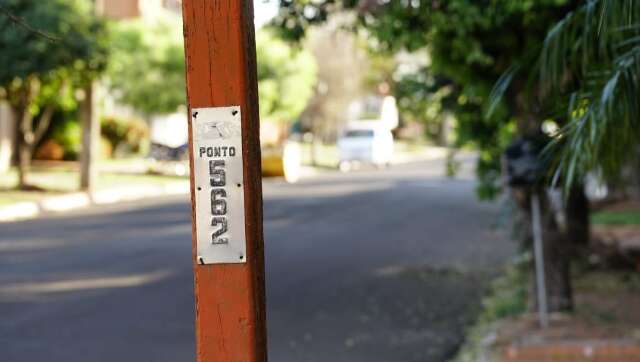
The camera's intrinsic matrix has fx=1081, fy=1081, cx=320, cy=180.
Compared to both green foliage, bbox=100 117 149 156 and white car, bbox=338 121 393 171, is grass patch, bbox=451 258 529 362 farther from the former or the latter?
white car, bbox=338 121 393 171

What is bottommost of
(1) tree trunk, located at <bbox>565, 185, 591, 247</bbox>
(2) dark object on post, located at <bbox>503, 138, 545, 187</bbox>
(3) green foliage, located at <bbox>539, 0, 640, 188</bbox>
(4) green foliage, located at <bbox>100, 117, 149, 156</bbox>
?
(1) tree trunk, located at <bbox>565, 185, 591, 247</bbox>

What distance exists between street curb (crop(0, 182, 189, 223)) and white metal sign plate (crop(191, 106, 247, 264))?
57.8ft

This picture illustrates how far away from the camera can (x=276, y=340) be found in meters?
9.64

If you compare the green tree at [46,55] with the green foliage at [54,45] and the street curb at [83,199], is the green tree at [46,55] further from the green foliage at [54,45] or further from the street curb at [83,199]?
the street curb at [83,199]

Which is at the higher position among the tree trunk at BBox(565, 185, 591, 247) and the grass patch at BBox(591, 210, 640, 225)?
the tree trunk at BBox(565, 185, 591, 247)

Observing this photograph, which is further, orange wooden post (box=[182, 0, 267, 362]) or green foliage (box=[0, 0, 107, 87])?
green foliage (box=[0, 0, 107, 87])

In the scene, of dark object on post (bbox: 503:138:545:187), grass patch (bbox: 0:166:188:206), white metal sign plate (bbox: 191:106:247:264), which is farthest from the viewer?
grass patch (bbox: 0:166:188:206)

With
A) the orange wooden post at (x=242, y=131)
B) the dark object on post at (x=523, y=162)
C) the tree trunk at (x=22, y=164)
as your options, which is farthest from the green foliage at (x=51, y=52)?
the orange wooden post at (x=242, y=131)

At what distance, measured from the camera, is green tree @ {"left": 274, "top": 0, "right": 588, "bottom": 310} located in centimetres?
874

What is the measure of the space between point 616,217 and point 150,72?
2471 centimetres

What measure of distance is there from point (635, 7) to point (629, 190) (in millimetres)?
19723

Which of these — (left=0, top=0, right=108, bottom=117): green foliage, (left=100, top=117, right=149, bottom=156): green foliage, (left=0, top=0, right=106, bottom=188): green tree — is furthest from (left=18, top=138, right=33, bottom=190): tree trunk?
(left=100, top=117, right=149, bottom=156): green foliage

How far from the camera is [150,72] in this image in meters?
41.2

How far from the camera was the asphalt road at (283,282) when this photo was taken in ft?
30.7
